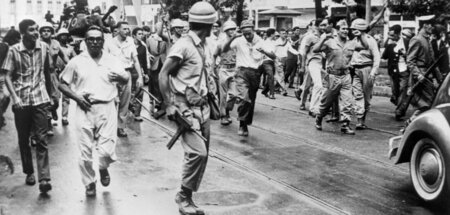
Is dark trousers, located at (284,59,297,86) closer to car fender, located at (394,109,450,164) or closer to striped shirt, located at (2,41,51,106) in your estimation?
car fender, located at (394,109,450,164)

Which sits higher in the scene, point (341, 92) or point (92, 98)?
point (92, 98)

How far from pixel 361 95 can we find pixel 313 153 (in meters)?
2.68

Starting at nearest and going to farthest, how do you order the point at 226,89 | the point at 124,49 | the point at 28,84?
the point at 28,84
the point at 124,49
the point at 226,89

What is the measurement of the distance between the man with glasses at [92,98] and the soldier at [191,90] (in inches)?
44.2

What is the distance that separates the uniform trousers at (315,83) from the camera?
12.9 meters

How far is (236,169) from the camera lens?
8.23 m

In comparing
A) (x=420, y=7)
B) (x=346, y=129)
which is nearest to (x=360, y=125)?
(x=346, y=129)

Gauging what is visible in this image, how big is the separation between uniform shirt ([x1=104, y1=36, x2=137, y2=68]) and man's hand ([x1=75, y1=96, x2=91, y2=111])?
4316 millimetres

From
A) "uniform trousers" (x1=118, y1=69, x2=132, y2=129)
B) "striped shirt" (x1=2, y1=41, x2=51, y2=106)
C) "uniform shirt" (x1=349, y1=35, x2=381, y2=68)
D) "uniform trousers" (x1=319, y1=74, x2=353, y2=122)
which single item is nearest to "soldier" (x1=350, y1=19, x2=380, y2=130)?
"uniform shirt" (x1=349, y1=35, x2=381, y2=68)

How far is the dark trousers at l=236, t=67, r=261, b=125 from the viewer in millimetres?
10812

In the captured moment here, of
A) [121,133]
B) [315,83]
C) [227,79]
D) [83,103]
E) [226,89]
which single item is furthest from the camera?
[315,83]

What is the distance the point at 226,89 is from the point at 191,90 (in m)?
6.87

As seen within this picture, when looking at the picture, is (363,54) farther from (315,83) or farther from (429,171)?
(429,171)

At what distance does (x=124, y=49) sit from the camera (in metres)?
11.4
